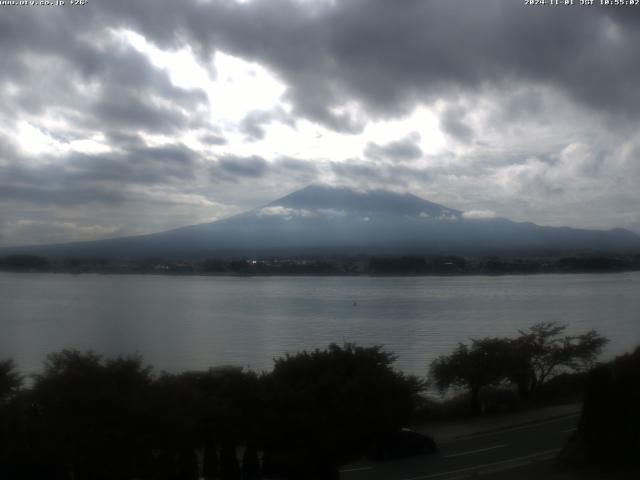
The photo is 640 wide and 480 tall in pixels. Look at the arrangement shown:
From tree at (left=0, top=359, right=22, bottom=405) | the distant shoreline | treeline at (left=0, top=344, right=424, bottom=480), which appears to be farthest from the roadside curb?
the distant shoreline

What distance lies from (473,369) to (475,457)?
213 inches

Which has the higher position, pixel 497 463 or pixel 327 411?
pixel 327 411

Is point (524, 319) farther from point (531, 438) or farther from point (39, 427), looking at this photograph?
point (39, 427)

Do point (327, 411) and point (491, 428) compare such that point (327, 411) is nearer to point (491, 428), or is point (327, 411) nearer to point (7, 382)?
point (7, 382)

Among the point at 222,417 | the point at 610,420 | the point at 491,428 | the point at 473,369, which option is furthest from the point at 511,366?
the point at 222,417

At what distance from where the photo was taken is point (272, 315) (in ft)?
104

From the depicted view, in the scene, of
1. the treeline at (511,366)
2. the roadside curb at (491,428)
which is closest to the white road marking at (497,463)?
the roadside curb at (491,428)

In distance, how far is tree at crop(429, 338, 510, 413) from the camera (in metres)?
15.2

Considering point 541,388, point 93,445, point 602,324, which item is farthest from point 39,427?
point 602,324

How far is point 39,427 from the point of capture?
6484mm

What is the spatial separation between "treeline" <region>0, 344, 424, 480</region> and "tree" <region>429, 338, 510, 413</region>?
681cm

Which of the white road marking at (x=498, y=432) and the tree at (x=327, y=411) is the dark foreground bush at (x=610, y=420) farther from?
the white road marking at (x=498, y=432)

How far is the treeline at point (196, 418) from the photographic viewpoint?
21.3ft

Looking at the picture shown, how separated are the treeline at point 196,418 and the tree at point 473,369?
6.81 metres
